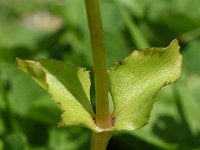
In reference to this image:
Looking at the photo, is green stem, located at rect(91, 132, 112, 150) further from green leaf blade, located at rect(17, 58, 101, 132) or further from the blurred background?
the blurred background

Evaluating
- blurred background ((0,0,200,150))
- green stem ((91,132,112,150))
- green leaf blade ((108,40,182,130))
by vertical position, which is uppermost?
green leaf blade ((108,40,182,130))

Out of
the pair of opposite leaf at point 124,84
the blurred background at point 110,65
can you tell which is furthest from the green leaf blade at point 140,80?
the blurred background at point 110,65

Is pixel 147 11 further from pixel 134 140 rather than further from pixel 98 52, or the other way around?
pixel 98 52

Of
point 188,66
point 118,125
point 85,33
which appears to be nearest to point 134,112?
point 118,125

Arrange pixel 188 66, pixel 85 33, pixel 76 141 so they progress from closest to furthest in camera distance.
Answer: pixel 76 141, pixel 188 66, pixel 85 33

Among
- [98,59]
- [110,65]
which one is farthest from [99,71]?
[110,65]

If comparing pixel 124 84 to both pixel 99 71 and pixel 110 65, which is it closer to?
pixel 99 71

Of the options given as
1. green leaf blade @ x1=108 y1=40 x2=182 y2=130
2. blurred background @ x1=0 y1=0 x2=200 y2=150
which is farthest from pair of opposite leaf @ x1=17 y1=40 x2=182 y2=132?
blurred background @ x1=0 y1=0 x2=200 y2=150
